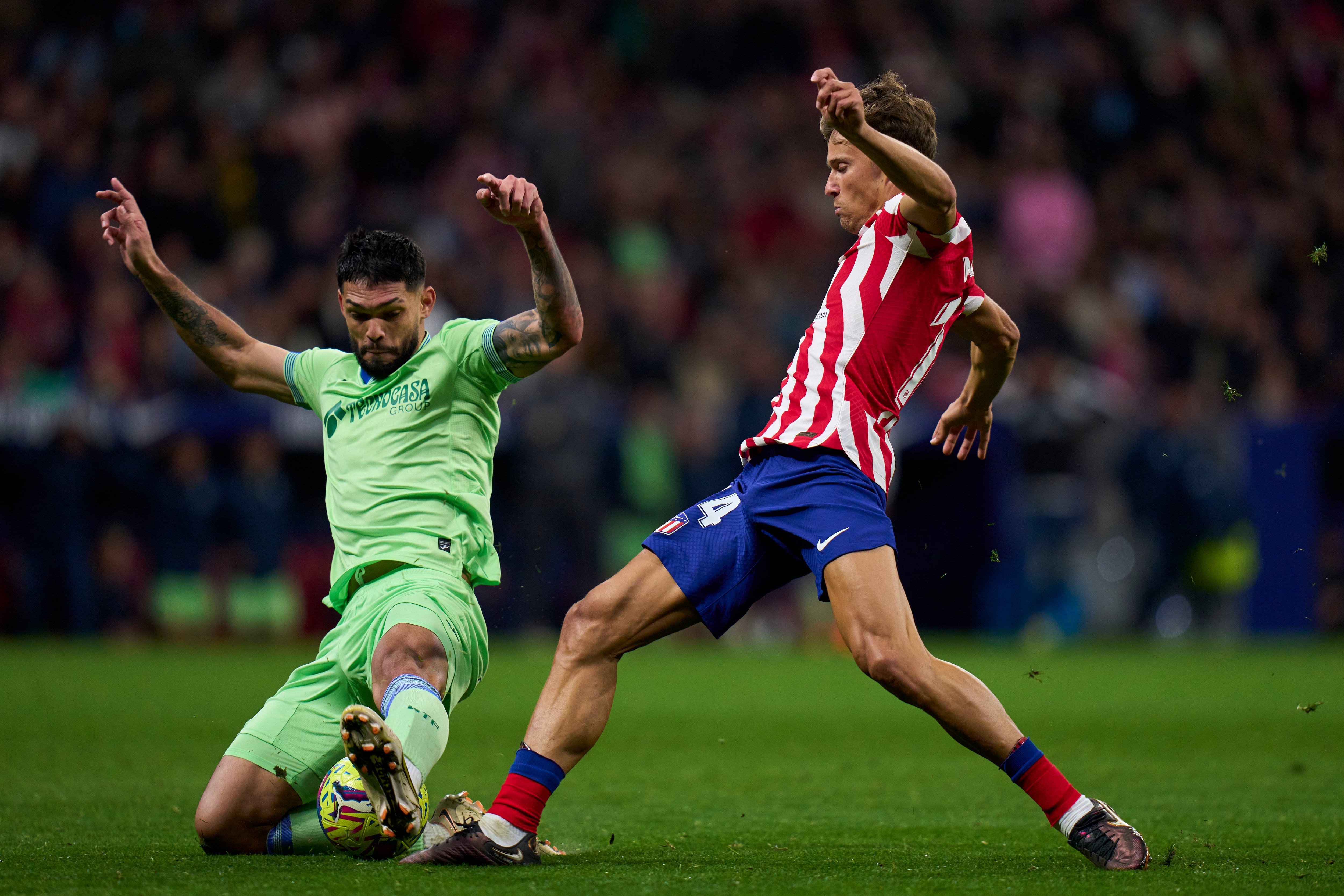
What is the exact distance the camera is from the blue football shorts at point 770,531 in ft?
14.2

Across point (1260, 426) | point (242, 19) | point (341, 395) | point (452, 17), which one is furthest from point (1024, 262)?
point (341, 395)

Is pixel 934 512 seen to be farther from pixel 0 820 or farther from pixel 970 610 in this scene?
pixel 0 820

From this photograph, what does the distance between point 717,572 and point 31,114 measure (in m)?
13.8

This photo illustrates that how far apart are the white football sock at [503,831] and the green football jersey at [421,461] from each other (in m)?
0.88

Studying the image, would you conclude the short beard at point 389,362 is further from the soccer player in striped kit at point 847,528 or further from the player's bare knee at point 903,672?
the player's bare knee at point 903,672

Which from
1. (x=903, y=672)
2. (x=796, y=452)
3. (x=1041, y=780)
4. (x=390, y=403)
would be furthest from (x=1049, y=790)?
(x=390, y=403)

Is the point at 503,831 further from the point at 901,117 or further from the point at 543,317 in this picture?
the point at 901,117

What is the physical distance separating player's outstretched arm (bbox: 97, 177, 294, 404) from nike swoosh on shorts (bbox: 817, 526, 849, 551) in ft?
6.64

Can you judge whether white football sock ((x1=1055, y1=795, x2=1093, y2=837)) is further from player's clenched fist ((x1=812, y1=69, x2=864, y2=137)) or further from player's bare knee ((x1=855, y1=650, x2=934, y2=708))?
player's clenched fist ((x1=812, y1=69, x2=864, y2=137))

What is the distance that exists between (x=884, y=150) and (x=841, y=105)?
0.55 feet

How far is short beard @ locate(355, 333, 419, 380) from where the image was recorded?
4.99 meters

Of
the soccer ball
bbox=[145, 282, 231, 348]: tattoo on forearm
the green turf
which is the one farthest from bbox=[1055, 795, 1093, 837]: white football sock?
bbox=[145, 282, 231, 348]: tattoo on forearm

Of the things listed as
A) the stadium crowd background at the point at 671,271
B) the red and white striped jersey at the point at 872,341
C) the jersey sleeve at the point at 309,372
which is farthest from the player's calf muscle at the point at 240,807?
the stadium crowd background at the point at 671,271

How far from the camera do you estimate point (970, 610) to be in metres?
14.0
